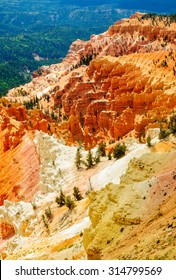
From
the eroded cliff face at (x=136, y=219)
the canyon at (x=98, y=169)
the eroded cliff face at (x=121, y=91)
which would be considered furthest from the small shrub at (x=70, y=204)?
the eroded cliff face at (x=121, y=91)

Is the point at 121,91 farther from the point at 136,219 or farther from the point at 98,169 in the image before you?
the point at 136,219

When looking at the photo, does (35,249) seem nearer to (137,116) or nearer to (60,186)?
(60,186)

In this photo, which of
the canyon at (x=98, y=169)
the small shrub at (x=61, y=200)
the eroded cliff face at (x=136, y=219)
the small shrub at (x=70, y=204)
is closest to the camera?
the eroded cliff face at (x=136, y=219)

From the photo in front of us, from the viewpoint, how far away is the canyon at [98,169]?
13.2 metres

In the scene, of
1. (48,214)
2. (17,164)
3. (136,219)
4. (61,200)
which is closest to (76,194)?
(61,200)

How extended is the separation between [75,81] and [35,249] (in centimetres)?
6985

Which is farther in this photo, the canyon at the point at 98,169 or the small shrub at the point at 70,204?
the small shrub at the point at 70,204

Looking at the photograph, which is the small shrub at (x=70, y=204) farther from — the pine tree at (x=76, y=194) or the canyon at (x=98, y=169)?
the pine tree at (x=76, y=194)

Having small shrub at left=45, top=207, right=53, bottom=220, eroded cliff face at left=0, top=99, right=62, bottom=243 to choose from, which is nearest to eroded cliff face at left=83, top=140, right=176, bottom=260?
small shrub at left=45, top=207, right=53, bottom=220

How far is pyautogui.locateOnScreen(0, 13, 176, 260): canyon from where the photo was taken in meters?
13.2

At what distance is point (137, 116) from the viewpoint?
58.3 metres

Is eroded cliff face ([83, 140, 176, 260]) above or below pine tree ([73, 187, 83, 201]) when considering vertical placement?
above

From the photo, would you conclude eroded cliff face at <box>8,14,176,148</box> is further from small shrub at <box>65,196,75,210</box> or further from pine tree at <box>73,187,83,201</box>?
small shrub at <box>65,196,75,210</box>
